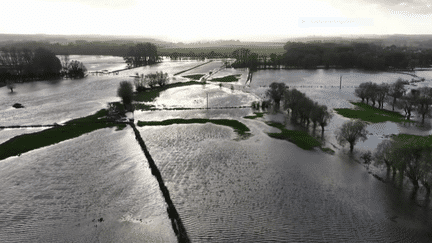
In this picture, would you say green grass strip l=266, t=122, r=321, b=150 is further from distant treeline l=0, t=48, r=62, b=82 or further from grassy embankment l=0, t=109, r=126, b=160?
distant treeline l=0, t=48, r=62, b=82

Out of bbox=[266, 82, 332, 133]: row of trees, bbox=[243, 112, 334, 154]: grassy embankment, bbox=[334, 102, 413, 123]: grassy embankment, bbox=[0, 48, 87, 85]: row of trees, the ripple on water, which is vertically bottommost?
the ripple on water

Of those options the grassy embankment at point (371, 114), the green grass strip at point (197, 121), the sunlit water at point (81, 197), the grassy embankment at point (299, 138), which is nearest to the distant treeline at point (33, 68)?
the green grass strip at point (197, 121)

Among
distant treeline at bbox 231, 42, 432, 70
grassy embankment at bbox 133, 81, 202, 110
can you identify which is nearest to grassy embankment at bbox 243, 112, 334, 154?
grassy embankment at bbox 133, 81, 202, 110

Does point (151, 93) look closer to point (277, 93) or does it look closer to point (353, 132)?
point (277, 93)

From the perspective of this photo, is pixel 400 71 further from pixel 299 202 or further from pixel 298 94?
pixel 299 202

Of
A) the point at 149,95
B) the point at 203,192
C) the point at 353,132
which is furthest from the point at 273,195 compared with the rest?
the point at 149,95

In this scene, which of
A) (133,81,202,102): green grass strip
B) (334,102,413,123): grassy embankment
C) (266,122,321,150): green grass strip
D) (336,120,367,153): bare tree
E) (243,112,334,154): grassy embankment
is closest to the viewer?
(336,120,367,153): bare tree

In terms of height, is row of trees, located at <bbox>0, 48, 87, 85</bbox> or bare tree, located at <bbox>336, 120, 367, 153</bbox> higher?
row of trees, located at <bbox>0, 48, 87, 85</bbox>

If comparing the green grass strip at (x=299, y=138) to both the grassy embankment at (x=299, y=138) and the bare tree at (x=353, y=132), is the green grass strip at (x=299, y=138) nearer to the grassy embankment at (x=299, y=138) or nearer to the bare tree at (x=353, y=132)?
the grassy embankment at (x=299, y=138)
